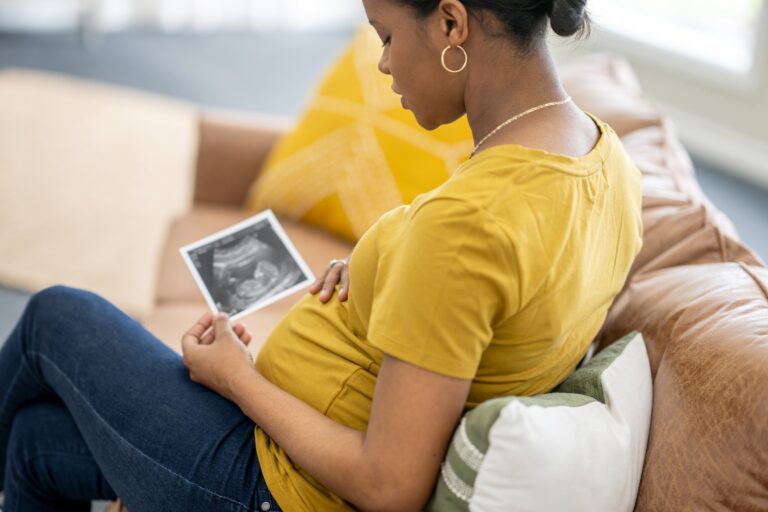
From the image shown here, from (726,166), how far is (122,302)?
2.11 m

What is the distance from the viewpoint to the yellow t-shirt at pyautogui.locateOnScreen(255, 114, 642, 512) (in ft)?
3.55

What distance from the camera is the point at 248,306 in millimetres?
1705

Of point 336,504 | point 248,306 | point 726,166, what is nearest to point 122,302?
point 248,306

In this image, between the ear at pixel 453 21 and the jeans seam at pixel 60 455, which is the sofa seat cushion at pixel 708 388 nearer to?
the ear at pixel 453 21

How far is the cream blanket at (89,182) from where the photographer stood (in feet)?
9.12

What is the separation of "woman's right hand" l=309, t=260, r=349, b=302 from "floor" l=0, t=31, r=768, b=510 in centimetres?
237

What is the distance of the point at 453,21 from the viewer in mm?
1173

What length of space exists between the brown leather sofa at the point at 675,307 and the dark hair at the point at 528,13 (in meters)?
0.44

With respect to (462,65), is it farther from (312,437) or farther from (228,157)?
(228,157)

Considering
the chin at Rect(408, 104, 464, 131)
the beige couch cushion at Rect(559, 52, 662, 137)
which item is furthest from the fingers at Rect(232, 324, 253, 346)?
the beige couch cushion at Rect(559, 52, 662, 137)

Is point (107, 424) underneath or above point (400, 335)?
underneath

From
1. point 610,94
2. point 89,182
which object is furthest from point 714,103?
point 89,182

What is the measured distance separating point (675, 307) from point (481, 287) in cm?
45

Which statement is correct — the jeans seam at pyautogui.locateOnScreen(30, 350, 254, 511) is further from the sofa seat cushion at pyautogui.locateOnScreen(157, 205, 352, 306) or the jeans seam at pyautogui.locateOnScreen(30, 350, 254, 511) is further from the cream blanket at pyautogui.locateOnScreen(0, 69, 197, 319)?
the cream blanket at pyautogui.locateOnScreen(0, 69, 197, 319)
